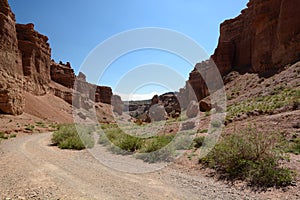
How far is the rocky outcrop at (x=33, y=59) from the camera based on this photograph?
45.7 metres

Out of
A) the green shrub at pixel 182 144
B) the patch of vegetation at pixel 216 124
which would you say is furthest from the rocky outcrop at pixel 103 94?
the green shrub at pixel 182 144

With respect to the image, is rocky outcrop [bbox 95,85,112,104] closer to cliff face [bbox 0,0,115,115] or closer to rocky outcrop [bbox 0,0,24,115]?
cliff face [bbox 0,0,115,115]

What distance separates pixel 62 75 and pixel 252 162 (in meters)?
66.5

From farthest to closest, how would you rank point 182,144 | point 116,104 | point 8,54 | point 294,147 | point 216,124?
point 116,104 < point 8,54 < point 216,124 < point 182,144 < point 294,147

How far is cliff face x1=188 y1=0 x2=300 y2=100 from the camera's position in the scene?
27298 millimetres

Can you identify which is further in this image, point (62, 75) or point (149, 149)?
point (62, 75)

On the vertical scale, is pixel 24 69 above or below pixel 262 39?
above

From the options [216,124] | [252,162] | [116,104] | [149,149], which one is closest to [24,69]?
[216,124]

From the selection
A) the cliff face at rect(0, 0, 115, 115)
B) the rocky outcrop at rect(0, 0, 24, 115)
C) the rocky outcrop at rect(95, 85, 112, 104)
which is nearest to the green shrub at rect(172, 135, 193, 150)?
the cliff face at rect(0, 0, 115, 115)

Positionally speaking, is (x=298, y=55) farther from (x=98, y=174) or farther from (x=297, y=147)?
(x=98, y=174)

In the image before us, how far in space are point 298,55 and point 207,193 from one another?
1073 inches

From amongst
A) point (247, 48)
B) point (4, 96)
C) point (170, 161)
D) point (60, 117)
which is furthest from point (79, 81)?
point (170, 161)

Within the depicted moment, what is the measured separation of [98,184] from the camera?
5445 mm

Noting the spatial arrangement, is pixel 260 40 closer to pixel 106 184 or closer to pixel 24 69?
pixel 106 184
